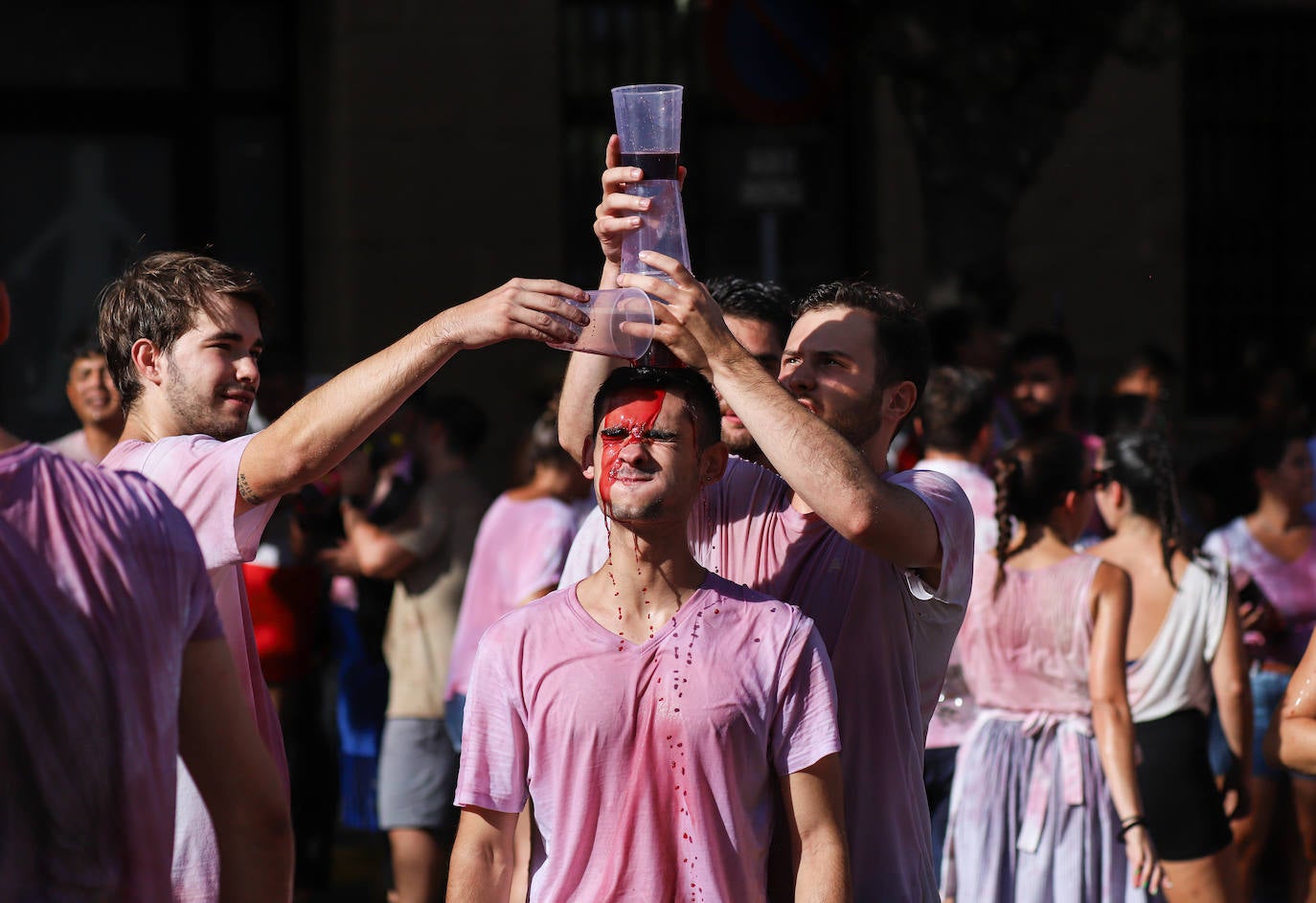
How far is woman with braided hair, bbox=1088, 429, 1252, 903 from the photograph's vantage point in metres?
5.48

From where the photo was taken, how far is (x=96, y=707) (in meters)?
2.34

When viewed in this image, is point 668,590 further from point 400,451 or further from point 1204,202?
point 1204,202

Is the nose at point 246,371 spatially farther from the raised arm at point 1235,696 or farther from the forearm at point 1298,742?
the raised arm at point 1235,696

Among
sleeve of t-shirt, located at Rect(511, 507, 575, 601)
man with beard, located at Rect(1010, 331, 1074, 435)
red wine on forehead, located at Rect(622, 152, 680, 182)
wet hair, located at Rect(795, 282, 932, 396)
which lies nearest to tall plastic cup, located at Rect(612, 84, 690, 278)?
red wine on forehead, located at Rect(622, 152, 680, 182)

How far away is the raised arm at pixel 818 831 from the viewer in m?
2.88

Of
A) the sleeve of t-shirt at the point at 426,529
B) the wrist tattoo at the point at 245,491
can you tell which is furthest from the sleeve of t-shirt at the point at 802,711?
the sleeve of t-shirt at the point at 426,529

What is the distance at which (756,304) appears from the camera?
159 inches

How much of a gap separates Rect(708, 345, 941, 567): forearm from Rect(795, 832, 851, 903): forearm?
1.71 feet

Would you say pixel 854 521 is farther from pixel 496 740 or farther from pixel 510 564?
pixel 510 564

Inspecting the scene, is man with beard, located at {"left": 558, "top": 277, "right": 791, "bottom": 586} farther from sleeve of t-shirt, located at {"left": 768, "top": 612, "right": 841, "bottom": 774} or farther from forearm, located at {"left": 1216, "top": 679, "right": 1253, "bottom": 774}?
forearm, located at {"left": 1216, "top": 679, "right": 1253, "bottom": 774}

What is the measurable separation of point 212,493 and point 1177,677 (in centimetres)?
353

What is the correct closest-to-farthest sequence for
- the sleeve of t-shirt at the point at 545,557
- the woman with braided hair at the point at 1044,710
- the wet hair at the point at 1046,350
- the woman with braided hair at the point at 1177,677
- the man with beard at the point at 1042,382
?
the woman with braided hair at the point at 1044,710 → the woman with braided hair at the point at 1177,677 → the sleeve of t-shirt at the point at 545,557 → the man with beard at the point at 1042,382 → the wet hair at the point at 1046,350

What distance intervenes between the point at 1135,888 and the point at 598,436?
2.65m

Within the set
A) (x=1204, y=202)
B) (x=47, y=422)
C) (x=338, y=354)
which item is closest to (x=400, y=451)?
(x=338, y=354)
